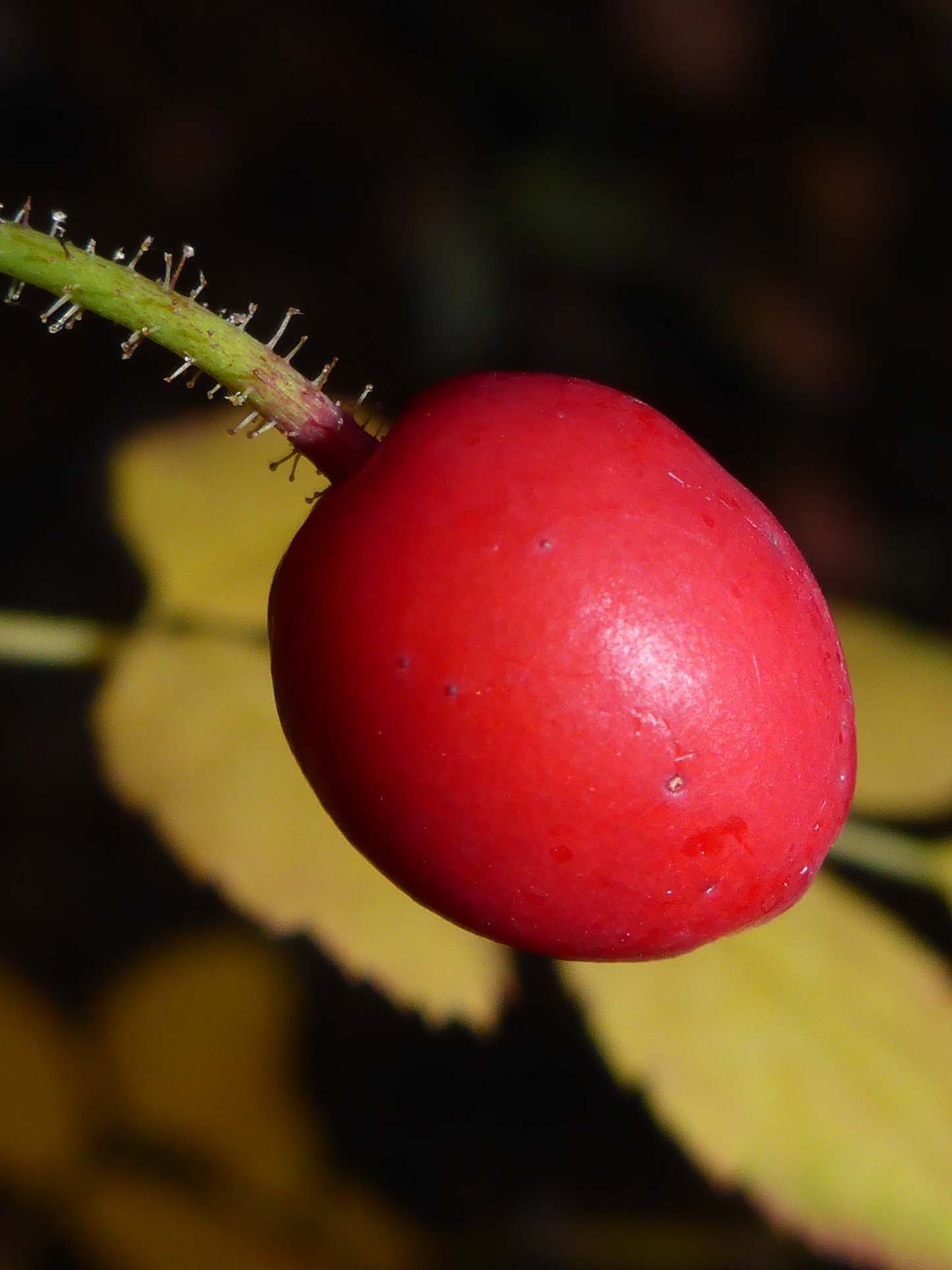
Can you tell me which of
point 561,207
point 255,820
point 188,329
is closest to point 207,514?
point 255,820

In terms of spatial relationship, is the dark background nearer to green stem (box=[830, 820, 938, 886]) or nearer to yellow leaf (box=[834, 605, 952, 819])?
yellow leaf (box=[834, 605, 952, 819])

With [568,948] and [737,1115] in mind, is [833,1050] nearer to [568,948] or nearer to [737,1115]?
[737,1115]

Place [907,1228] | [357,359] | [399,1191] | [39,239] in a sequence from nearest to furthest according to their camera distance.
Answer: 1. [39,239]
2. [907,1228]
3. [399,1191]
4. [357,359]

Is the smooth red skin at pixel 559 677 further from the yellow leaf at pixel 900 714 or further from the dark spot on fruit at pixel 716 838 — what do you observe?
the yellow leaf at pixel 900 714

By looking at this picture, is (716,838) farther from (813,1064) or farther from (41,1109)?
(41,1109)

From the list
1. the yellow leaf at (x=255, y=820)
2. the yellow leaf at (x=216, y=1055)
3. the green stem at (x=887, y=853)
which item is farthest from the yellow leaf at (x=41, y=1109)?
the green stem at (x=887, y=853)

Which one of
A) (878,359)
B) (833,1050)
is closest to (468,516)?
(833,1050)
